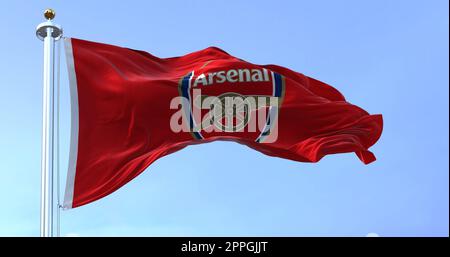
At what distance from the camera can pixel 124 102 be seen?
1201cm

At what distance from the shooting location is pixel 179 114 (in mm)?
12133

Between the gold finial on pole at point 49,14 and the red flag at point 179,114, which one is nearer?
the gold finial on pole at point 49,14

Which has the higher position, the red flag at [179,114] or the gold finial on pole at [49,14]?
the gold finial on pole at [49,14]

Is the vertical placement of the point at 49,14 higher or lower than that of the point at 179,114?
higher

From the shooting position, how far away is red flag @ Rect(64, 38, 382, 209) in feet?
37.8

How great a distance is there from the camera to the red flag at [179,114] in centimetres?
1152

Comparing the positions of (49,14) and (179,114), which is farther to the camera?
(179,114)

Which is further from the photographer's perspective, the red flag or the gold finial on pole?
the red flag

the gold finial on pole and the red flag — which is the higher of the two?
the gold finial on pole
